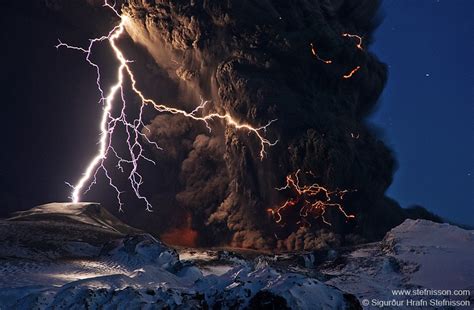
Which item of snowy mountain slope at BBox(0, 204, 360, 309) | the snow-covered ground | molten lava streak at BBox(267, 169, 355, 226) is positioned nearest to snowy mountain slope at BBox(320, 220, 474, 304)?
the snow-covered ground

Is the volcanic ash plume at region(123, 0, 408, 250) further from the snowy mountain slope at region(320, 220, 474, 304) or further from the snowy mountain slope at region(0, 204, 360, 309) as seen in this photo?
the snowy mountain slope at region(0, 204, 360, 309)

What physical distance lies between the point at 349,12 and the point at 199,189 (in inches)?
439

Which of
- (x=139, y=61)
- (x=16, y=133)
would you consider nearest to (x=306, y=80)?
(x=139, y=61)

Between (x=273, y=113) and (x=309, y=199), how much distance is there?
11.8ft

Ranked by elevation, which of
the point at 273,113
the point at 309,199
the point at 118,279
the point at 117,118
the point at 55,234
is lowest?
the point at 118,279

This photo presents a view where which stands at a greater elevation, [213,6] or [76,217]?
[213,6]

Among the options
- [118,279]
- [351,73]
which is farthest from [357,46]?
[118,279]

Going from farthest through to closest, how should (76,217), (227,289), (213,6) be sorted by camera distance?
(213,6), (76,217), (227,289)

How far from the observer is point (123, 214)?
1994 centimetres

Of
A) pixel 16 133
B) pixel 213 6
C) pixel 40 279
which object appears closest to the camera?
pixel 40 279

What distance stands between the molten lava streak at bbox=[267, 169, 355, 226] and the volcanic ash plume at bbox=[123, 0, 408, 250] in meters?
0.09

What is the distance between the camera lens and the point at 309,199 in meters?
16.4

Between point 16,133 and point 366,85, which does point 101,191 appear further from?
point 366,85

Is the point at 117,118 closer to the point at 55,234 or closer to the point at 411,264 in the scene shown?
the point at 55,234
